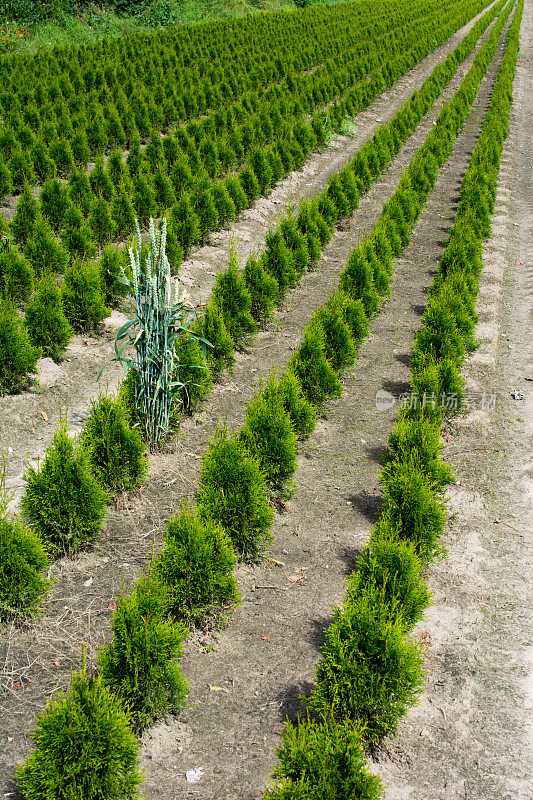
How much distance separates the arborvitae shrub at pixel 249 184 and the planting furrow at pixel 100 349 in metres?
0.22

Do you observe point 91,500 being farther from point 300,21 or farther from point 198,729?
point 300,21

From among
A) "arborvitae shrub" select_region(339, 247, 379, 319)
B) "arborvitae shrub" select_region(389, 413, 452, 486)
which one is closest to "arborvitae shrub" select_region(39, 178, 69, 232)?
"arborvitae shrub" select_region(339, 247, 379, 319)

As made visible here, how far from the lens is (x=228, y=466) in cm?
521

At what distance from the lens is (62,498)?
4961 mm

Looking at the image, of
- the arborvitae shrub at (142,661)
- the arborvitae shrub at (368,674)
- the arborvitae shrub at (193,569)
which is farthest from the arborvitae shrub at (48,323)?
the arborvitae shrub at (368,674)

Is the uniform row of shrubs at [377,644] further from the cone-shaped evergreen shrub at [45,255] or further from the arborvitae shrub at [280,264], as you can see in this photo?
the cone-shaped evergreen shrub at [45,255]

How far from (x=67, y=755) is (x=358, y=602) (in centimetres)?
183

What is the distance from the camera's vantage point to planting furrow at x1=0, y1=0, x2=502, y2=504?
6.45 meters

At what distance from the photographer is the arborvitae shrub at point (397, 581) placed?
440 cm

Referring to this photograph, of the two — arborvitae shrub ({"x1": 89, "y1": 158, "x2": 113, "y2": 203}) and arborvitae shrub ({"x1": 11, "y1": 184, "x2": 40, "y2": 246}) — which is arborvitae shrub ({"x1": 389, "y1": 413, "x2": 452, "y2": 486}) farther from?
arborvitae shrub ({"x1": 89, "y1": 158, "x2": 113, "y2": 203})

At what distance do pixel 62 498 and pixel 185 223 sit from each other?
6.52m

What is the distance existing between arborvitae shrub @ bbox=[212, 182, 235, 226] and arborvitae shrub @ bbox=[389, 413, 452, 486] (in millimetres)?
6749

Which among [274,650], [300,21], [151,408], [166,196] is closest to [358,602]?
[274,650]

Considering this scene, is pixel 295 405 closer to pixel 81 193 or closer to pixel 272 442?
pixel 272 442
